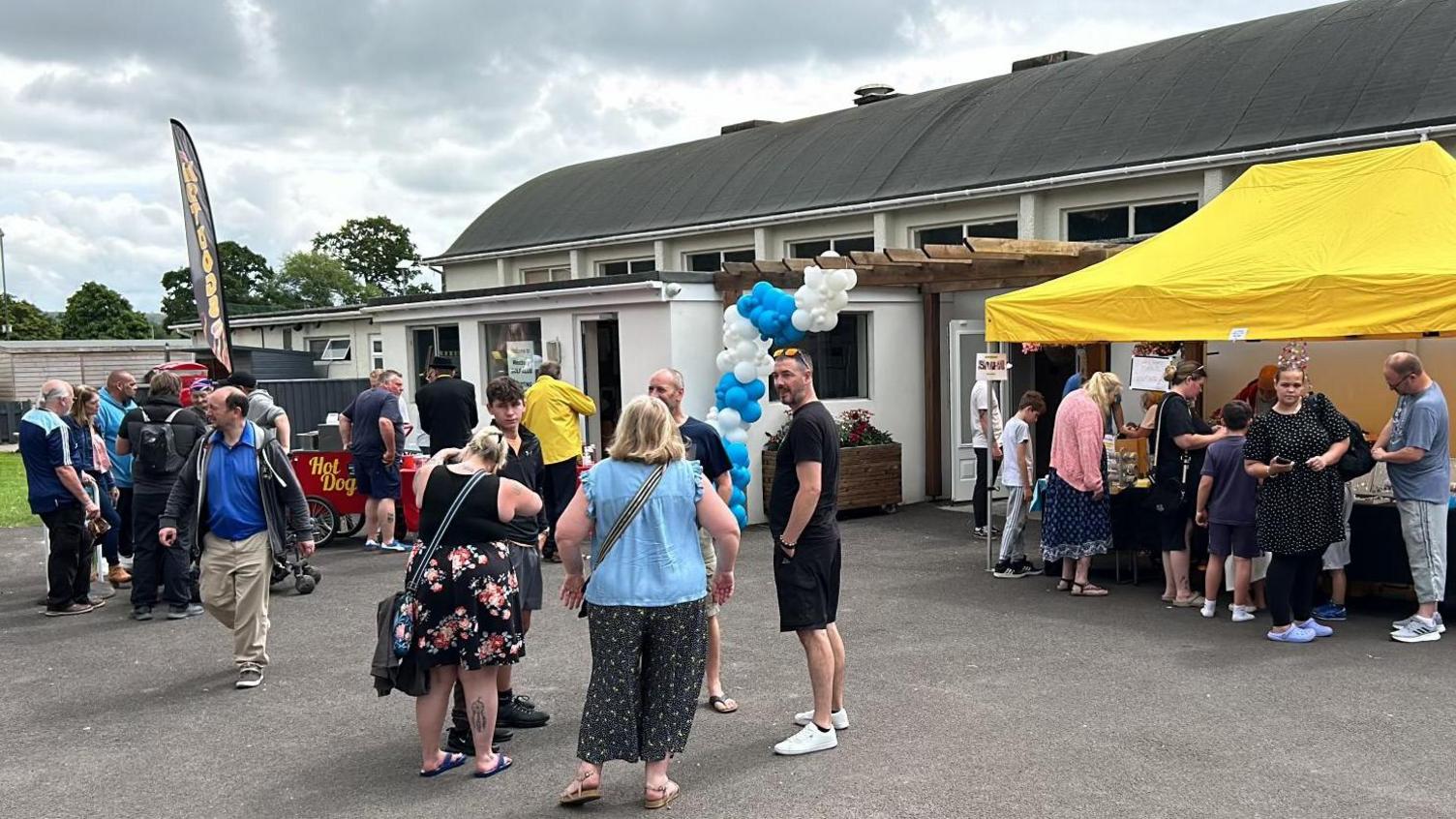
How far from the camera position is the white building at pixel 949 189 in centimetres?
1313

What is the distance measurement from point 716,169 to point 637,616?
2059cm

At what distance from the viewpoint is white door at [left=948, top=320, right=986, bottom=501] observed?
12961 mm

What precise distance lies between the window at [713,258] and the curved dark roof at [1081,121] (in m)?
0.71

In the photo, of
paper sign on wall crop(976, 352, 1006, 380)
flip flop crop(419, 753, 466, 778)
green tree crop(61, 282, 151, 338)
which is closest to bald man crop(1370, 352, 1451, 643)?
paper sign on wall crop(976, 352, 1006, 380)

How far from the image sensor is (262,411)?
9.51m

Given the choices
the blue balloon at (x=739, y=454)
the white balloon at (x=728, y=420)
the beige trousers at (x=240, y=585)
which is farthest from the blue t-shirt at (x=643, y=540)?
the white balloon at (x=728, y=420)

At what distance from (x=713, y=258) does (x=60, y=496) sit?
49.7 feet

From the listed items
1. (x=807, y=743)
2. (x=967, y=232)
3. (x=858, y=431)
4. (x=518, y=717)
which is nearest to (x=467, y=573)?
(x=518, y=717)

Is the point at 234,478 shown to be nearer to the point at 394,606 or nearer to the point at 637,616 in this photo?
the point at 394,606

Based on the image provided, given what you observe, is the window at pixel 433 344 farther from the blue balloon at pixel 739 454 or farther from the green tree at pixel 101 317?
the green tree at pixel 101 317

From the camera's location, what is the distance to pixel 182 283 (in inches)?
3091

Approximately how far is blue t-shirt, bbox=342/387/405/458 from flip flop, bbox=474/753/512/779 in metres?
6.31

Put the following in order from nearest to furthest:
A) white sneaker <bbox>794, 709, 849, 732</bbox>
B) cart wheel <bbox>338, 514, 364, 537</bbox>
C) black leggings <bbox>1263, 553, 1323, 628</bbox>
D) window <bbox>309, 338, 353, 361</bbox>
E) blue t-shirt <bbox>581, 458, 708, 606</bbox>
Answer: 1. blue t-shirt <bbox>581, 458, 708, 606</bbox>
2. white sneaker <bbox>794, 709, 849, 732</bbox>
3. black leggings <bbox>1263, 553, 1323, 628</bbox>
4. cart wheel <bbox>338, 514, 364, 537</bbox>
5. window <bbox>309, 338, 353, 361</bbox>

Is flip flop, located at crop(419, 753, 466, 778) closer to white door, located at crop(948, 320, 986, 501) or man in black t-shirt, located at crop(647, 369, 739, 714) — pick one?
man in black t-shirt, located at crop(647, 369, 739, 714)
